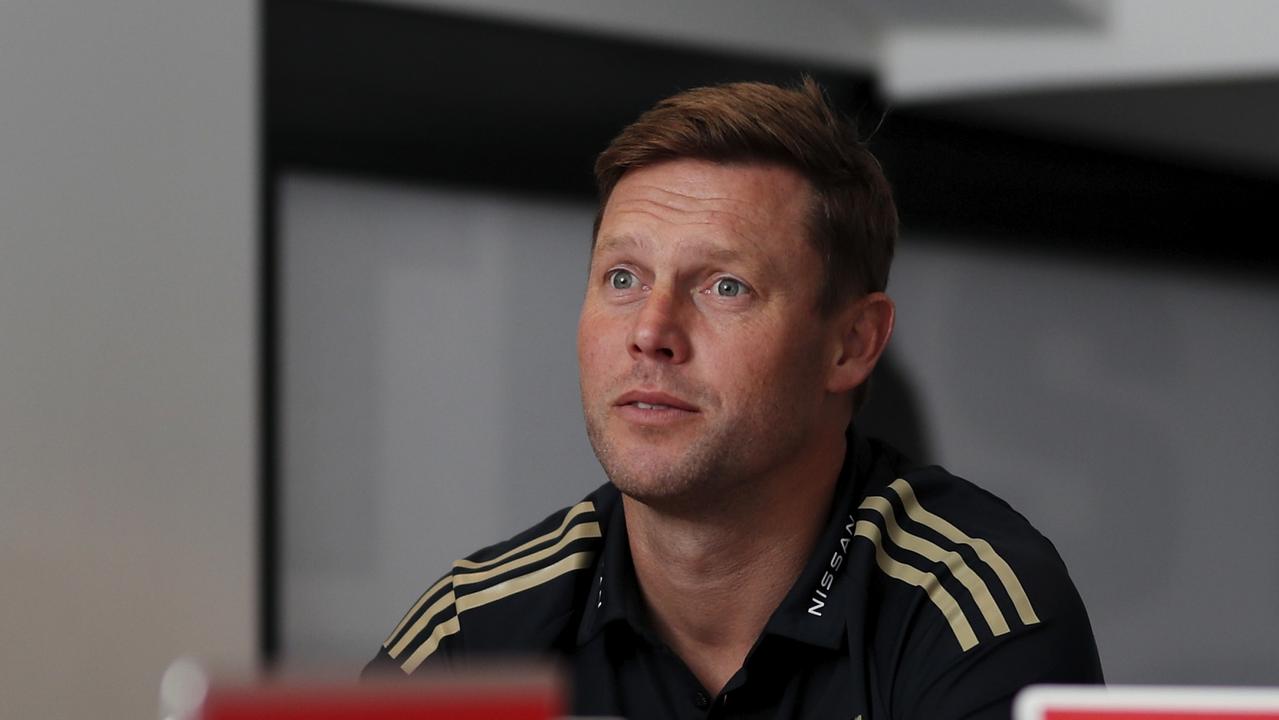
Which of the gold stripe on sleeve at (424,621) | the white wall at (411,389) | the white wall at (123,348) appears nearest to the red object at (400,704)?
the gold stripe on sleeve at (424,621)

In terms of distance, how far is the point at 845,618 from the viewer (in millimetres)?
1438

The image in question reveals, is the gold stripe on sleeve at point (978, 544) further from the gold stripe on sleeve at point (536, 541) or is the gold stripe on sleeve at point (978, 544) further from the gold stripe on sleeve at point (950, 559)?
the gold stripe on sleeve at point (536, 541)

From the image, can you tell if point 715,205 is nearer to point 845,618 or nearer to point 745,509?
point 745,509

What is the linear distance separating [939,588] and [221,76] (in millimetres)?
1598

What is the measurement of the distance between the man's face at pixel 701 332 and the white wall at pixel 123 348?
3.58 feet

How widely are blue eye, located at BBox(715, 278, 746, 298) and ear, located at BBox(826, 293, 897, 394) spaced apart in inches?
6.3

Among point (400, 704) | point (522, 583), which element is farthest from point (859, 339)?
point (400, 704)

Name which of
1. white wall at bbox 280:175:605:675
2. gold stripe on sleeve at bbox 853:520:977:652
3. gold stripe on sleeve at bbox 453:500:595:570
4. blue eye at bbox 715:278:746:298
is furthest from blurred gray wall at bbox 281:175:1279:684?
gold stripe on sleeve at bbox 853:520:977:652

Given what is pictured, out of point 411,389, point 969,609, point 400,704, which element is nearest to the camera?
point 400,704

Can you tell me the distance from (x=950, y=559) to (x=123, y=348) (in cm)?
144

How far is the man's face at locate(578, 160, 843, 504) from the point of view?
148cm

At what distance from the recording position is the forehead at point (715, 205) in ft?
5.08

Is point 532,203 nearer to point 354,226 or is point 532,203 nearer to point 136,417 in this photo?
point 354,226

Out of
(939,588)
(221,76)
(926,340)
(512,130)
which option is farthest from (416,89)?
(939,588)
